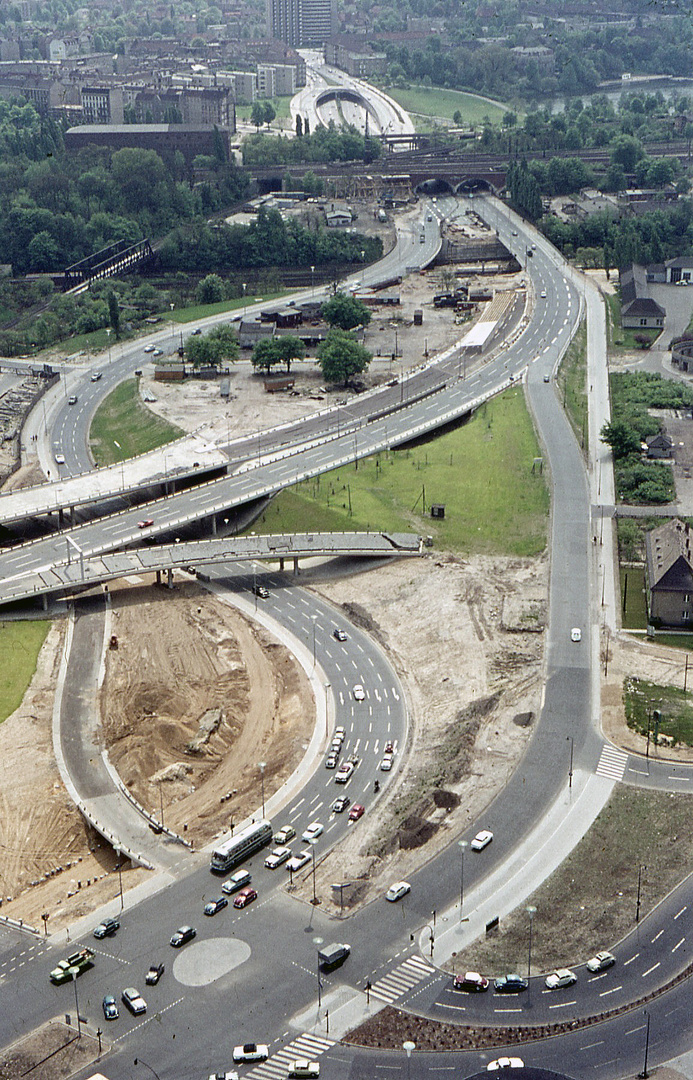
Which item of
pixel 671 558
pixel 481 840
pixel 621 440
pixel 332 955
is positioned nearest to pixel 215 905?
pixel 332 955

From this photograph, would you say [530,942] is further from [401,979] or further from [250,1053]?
[250,1053]

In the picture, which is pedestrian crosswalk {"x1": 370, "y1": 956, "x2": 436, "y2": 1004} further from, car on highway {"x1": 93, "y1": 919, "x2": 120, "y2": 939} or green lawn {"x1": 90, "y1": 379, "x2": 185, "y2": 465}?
green lawn {"x1": 90, "y1": 379, "x2": 185, "y2": 465}

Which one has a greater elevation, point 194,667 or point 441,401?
point 441,401

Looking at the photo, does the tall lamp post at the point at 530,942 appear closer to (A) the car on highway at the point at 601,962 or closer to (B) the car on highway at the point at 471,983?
(B) the car on highway at the point at 471,983

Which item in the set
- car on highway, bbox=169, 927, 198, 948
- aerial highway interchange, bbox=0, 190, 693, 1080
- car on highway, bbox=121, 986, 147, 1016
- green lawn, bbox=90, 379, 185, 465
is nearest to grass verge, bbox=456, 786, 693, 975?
aerial highway interchange, bbox=0, 190, 693, 1080

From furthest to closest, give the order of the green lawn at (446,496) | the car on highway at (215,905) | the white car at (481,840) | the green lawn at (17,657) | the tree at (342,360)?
the tree at (342,360)
the green lawn at (446,496)
the green lawn at (17,657)
the white car at (481,840)
the car on highway at (215,905)

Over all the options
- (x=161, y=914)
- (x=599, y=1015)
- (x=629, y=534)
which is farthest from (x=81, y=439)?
(x=599, y=1015)

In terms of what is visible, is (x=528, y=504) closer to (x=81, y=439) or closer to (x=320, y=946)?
(x=81, y=439)

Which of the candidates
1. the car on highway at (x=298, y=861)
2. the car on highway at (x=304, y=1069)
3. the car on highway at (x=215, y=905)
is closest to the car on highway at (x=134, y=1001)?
the car on highway at (x=215, y=905)
